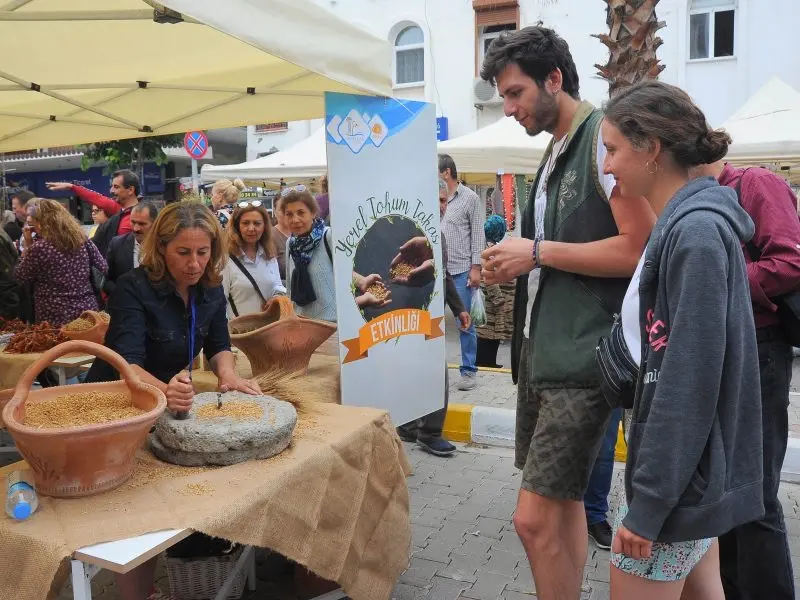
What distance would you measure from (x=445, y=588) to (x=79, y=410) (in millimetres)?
1774

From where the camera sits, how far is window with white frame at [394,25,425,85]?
658 inches

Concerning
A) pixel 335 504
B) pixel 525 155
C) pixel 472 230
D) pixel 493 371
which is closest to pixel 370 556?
pixel 335 504

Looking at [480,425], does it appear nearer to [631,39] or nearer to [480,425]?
[480,425]

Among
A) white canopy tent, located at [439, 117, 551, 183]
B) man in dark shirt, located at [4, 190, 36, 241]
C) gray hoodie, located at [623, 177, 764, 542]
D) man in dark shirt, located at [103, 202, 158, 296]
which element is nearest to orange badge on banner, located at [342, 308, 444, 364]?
gray hoodie, located at [623, 177, 764, 542]

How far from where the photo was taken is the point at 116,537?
5.46ft

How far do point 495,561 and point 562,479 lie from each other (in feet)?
4.25

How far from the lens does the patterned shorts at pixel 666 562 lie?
1614mm

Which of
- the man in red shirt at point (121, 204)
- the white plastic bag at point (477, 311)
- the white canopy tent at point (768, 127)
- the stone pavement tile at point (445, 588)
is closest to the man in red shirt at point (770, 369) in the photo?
the stone pavement tile at point (445, 588)

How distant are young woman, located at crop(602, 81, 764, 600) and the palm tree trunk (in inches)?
222

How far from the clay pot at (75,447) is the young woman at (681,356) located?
1.19m

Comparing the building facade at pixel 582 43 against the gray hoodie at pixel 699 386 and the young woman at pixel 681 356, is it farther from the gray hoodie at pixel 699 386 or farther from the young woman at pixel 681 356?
the gray hoodie at pixel 699 386

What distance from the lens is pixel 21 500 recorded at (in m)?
1.72

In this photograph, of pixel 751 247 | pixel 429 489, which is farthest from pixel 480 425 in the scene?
pixel 751 247

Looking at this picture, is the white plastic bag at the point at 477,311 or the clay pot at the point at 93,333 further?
the white plastic bag at the point at 477,311
